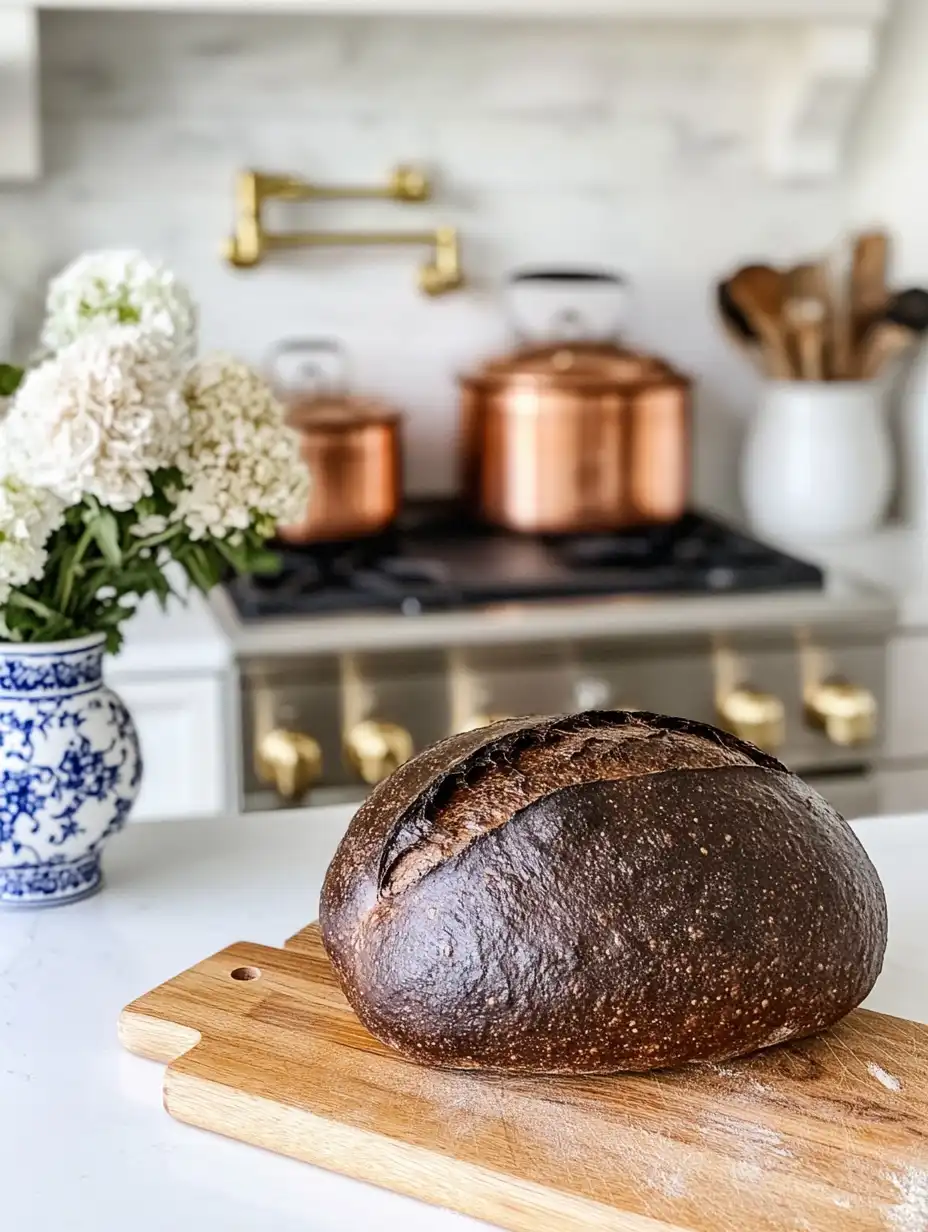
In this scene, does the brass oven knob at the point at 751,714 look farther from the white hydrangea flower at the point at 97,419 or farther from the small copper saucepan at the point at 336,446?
the white hydrangea flower at the point at 97,419

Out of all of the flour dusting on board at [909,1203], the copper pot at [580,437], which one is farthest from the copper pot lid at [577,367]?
the flour dusting on board at [909,1203]

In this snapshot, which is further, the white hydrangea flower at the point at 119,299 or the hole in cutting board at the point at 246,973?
the white hydrangea flower at the point at 119,299

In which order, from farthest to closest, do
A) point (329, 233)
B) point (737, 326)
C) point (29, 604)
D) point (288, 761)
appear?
point (737, 326) < point (329, 233) < point (288, 761) < point (29, 604)

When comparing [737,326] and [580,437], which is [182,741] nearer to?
[580,437]

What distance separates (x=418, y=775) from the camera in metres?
0.79

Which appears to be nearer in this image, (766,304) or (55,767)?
(55,767)

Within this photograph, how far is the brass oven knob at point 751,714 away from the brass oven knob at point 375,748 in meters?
0.38

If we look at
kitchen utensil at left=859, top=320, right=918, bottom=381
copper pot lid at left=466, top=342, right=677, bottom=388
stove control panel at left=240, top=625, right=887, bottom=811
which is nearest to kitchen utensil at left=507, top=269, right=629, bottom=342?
copper pot lid at left=466, top=342, right=677, bottom=388

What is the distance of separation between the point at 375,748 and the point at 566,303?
75 centimetres

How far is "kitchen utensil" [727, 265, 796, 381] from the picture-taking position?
2.24 meters

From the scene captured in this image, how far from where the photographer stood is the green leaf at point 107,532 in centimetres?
92

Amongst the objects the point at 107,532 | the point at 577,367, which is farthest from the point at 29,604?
the point at 577,367

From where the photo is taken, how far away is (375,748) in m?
1.72

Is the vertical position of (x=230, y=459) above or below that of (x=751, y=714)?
above
